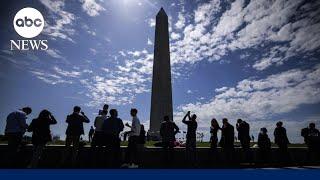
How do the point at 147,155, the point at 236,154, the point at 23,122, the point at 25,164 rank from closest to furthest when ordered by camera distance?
the point at 23,122 < the point at 25,164 < the point at 147,155 < the point at 236,154

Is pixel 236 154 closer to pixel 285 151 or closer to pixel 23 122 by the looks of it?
pixel 285 151

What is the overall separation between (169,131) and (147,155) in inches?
49.7

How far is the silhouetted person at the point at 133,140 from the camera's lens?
9.44 m

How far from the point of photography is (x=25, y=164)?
31.0ft

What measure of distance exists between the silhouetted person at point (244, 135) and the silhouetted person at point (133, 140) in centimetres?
370

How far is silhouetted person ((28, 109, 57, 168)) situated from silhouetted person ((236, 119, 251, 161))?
6057 mm

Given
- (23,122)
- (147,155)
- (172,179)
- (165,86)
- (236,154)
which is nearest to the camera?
(172,179)

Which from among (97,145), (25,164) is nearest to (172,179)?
(97,145)

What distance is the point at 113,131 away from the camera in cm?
912

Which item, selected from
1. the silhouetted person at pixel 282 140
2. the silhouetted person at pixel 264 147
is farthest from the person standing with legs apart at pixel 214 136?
the silhouetted person at pixel 282 140

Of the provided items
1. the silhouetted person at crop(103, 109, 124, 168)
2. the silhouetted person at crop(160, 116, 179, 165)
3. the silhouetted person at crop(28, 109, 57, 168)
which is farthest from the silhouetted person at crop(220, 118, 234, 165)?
the silhouetted person at crop(28, 109, 57, 168)

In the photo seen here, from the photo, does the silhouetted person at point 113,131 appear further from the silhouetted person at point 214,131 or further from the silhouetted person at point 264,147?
the silhouetted person at point 264,147

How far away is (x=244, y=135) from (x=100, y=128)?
16.1 ft

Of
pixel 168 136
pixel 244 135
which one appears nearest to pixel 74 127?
pixel 168 136
